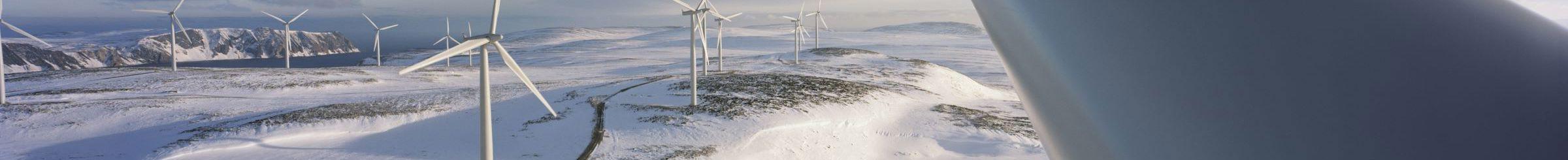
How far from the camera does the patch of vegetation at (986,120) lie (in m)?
27.4

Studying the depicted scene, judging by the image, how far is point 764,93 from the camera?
33.9 metres

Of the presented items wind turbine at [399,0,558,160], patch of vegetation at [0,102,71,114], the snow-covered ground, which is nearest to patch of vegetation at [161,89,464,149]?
the snow-covered ground

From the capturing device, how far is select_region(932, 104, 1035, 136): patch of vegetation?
27406 millimetres

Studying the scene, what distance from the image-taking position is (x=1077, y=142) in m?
1.03

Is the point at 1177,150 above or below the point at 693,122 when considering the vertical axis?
above

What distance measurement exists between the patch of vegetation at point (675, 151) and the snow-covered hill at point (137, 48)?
144595 millimetres

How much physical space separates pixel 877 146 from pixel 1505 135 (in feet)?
78.5

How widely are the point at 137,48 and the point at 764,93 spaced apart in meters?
168

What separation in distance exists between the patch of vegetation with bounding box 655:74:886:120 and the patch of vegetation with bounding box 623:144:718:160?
4.51m

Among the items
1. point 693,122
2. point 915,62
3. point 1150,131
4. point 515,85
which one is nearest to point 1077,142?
point 1150,131

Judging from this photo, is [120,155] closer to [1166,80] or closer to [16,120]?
[16,120]

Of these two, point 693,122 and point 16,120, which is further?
point 16,120

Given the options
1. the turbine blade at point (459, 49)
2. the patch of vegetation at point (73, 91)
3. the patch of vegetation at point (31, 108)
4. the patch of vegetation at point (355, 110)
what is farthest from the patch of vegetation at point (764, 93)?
the patch of vegetation at point (73, 91)

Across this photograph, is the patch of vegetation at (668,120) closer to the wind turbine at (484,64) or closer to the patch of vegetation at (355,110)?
the patch of vegetation at (355,110)
